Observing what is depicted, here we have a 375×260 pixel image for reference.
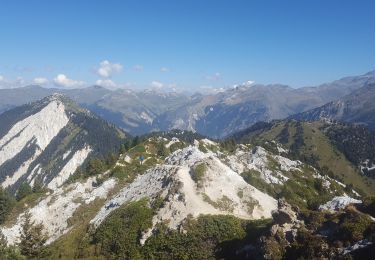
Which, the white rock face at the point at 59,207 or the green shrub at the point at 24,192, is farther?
the green shrub at the point at 24,192

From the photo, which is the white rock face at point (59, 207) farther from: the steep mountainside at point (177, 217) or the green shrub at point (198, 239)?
the green shrub at point (198, 239)

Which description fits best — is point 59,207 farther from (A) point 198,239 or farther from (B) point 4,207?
(A) point 198,239

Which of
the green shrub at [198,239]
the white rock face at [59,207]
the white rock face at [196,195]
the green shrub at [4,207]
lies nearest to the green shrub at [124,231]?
the white rock face at [196,195]

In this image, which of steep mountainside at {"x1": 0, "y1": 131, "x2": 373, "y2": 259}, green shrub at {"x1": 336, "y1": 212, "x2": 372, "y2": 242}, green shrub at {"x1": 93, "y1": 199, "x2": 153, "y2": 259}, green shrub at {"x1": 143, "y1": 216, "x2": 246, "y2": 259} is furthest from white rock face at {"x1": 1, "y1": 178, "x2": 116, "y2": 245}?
green shrub at {"x1": 336, "y1": 212, "x2": 372, "y2": 242}

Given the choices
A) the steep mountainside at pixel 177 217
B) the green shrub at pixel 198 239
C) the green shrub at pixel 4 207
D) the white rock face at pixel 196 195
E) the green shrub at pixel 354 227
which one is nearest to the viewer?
the green shrub at pixel 354 227

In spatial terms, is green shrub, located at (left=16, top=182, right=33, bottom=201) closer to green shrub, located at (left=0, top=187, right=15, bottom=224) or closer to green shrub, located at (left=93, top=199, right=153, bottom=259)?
green shrub, located at (left=0, top=187, right=15, bottom=224)

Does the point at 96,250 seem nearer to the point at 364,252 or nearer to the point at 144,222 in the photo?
the point at 144,222
